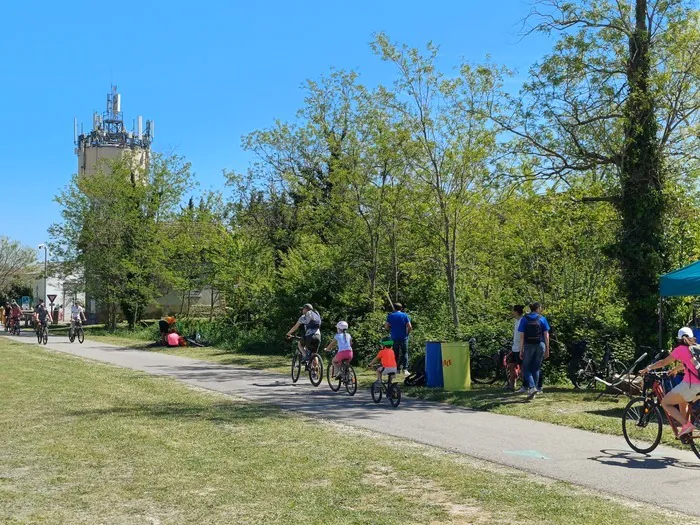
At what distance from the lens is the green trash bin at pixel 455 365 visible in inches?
596

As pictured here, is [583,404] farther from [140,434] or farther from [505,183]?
[140,434]

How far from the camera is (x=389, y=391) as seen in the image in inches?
516

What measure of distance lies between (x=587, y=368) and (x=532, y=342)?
2.24m

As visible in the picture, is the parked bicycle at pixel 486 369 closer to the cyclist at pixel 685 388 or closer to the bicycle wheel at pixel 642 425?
the bicycle wheel at pixel 642 425

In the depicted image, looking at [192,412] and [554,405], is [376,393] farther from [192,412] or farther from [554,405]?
[192,412]

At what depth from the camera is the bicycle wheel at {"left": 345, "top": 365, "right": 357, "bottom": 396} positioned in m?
14.7

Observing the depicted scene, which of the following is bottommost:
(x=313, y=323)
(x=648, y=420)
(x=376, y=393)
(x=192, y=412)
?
(x=192, y=412)

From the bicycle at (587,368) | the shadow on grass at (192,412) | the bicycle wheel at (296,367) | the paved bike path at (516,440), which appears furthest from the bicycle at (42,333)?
the bicycle at (587,368)

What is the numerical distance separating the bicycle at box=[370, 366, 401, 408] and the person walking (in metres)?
2.56

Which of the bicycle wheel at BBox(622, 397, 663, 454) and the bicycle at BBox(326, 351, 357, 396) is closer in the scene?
the bicycle wheel at BBox(622, 397, 663, 454)

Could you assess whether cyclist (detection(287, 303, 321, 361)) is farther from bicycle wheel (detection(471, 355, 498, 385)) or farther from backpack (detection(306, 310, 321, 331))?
bicycle wheel (detection(471, 355, 498, 385))

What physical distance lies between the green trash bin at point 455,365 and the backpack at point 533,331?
1648 millimetres

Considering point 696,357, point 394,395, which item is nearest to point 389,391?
point 394,395

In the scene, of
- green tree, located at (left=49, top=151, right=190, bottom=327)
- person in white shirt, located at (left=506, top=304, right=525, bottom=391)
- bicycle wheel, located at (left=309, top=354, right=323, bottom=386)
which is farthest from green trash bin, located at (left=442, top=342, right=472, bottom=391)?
green tree, located at (left=49, top=151, right=190, bottom=327)
